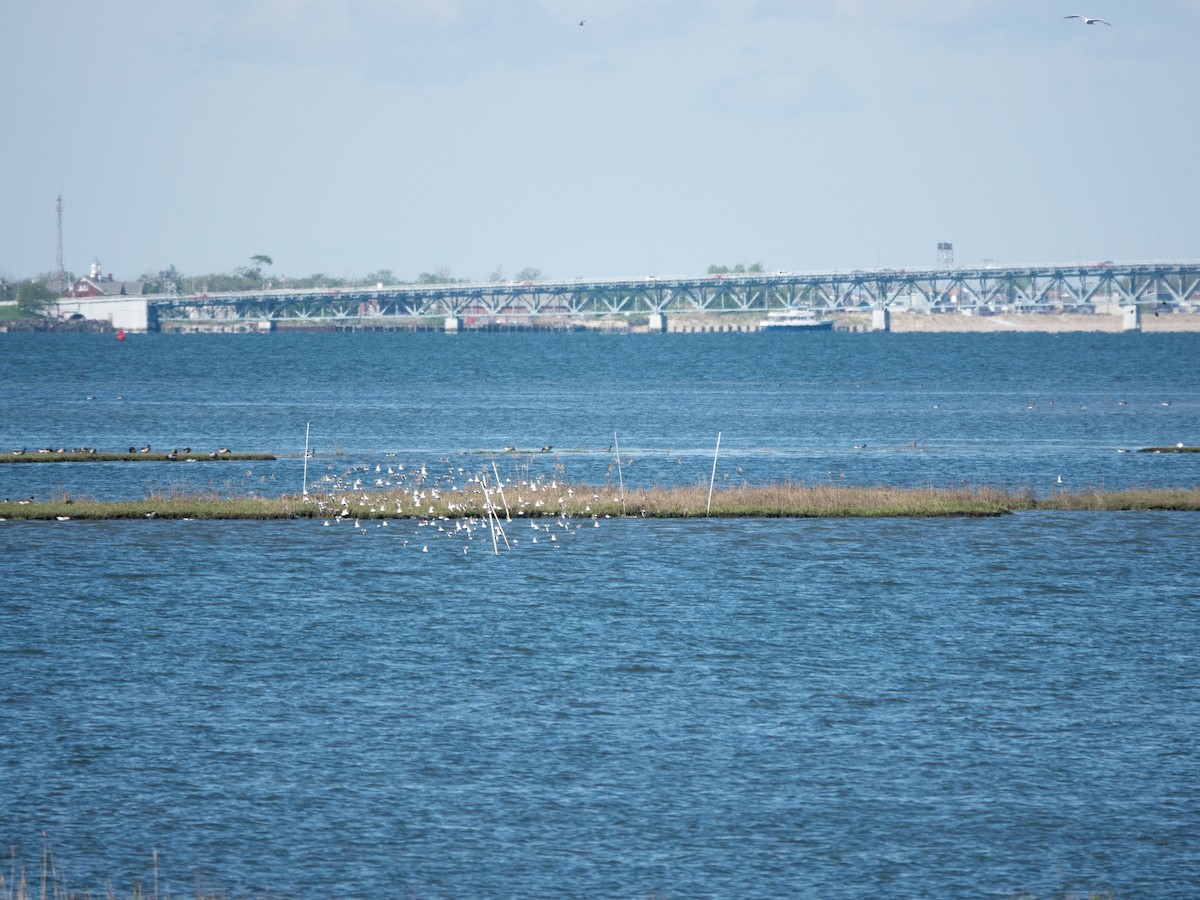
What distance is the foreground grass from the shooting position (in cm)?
4966

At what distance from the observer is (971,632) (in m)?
35.2

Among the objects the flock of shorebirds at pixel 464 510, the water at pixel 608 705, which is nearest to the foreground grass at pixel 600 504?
the flock of shorebirds at pixel 464 510

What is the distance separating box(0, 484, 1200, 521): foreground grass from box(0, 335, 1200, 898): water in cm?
58

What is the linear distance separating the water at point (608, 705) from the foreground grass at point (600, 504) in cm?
58

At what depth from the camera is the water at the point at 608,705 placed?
21.2 m

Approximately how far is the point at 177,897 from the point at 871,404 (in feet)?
Answer: 333

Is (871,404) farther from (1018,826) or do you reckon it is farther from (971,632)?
(1018,826)

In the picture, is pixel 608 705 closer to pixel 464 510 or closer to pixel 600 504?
pixel 464 510

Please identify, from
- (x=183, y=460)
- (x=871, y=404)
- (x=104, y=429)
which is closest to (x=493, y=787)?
(x=183, y=460)

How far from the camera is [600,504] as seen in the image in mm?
50719

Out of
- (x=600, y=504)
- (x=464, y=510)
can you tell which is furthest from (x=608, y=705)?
(x=600, y=504)

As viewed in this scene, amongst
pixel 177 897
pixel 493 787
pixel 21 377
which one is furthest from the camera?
pixel 21 377

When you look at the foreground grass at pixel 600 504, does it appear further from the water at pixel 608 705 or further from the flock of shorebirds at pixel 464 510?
the water at pixel 608 705

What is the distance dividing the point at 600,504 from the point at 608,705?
870 inches
